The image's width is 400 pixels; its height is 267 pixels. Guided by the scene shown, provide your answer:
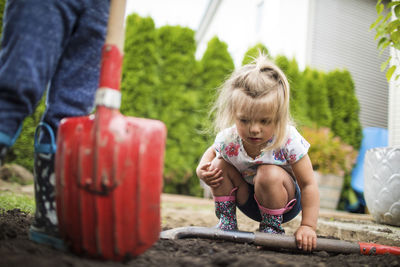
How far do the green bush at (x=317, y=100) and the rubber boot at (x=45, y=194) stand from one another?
5.33 m

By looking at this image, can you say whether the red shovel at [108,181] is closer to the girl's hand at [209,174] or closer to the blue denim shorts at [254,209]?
the girl's hand at [209,174]

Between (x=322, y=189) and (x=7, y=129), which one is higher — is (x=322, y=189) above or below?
below

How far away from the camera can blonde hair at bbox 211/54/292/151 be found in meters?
1.50

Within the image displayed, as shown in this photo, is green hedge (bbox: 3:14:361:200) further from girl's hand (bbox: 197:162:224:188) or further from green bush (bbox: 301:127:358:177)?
girl's hand (bbox: 197:162:224:188)

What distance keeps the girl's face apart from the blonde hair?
19 mm

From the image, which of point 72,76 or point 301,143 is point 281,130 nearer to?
point 301,143

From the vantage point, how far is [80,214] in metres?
0.88

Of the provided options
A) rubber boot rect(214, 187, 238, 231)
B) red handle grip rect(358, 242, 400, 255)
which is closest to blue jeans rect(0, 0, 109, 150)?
rubber boot rect(214, 187, 238, 231)

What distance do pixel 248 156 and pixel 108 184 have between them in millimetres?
975

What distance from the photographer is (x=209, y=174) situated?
168 cm

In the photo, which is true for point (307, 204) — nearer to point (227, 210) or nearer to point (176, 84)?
point (227, 210)

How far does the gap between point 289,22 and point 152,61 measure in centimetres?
367

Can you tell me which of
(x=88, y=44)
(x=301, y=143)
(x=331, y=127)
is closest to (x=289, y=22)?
(x=331, y=127)

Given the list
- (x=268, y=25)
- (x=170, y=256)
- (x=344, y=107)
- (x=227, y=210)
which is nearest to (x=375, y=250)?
(x=227, y=210)
